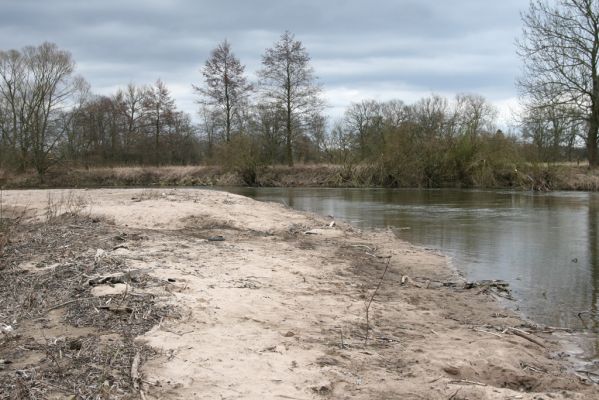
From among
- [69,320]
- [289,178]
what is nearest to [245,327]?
[69,320]

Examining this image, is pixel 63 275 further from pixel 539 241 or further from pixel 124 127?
pixel 124 127

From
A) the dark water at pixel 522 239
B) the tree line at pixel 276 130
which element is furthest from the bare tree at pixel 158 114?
the dark water at pixel 522 239

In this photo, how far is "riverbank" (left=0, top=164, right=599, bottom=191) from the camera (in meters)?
32.2

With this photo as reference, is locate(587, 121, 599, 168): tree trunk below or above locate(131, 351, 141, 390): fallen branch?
above

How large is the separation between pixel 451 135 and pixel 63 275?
106 feet

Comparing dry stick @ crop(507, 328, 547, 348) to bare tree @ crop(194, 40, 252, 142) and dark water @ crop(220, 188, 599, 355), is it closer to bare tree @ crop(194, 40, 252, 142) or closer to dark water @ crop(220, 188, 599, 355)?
dark water @ crop(220, 188, 599, 355)

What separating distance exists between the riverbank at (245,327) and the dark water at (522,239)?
0.83 meters

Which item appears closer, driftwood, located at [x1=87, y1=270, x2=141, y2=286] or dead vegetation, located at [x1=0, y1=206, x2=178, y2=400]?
dead vegetation, located at [x1=0, y1=206, x2=178, y2=400]

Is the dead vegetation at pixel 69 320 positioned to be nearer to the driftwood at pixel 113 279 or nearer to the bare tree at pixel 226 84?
the driftwood at pixel 113 279

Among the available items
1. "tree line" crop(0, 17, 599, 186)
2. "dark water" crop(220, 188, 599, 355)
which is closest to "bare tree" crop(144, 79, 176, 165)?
"tree line" crop(0, 17, 599, 186)

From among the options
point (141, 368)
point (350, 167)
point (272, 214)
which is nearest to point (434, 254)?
point (272, 214)

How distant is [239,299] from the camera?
6320 mm

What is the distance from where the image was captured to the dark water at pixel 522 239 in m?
7.83

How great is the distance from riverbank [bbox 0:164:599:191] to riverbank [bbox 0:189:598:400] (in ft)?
83.4
